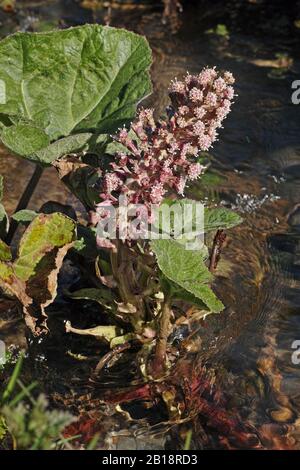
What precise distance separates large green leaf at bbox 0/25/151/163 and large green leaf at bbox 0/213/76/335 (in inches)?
19.0

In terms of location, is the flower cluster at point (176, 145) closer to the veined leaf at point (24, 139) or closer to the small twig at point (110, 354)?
the veined leaf at point (24, 139)

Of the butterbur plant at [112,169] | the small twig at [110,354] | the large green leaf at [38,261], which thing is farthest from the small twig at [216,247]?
the large green leaf at [38,261]

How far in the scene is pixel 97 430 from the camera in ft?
9.64

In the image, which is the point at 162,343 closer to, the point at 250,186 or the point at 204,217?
the point at 204,217

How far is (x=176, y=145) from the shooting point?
2.82m

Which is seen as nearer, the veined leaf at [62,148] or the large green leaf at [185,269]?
the large green leaf at [185,269]

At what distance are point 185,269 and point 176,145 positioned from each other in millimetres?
434

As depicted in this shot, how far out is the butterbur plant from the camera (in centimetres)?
283

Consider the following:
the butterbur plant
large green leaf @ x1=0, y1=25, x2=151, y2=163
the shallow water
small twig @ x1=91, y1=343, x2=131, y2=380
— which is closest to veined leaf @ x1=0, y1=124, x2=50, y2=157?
the butterbur plant

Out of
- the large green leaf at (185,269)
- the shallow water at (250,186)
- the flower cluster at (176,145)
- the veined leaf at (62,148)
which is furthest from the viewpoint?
the shallow water at (250,186)

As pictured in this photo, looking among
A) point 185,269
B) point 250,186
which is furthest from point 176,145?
point 250,186

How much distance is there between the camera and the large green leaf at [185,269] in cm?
270

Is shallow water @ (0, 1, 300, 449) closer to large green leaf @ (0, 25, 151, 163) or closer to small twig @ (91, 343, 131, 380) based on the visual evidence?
small twig @ (91, 343, 131, 380)

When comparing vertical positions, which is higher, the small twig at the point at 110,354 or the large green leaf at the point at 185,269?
the large green leaf at the point at 185,269
